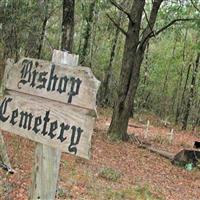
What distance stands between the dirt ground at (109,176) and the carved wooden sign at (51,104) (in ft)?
12.2

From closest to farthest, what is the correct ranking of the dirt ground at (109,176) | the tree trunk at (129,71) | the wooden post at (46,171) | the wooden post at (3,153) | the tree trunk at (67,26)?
the wooden post at (46,171) < the wooden post at (3,153) < the dirt ground at (109,176) < the tree trunk at (67,26) < the tree trunk at (129,71)

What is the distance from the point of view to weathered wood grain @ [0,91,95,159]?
10.5 ft

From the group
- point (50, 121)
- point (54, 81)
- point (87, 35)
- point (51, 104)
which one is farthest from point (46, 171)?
point (87, 35)

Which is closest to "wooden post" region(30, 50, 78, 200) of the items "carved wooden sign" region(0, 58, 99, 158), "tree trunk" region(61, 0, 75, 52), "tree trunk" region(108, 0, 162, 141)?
"carved wooden sign" region(0, 58, 99, 158)

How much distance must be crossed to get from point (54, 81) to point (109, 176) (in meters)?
7.62

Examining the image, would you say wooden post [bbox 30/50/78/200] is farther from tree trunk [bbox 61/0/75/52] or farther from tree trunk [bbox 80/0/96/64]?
tree trunk [bbox 80/0/96/64]

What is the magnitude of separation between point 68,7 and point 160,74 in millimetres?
31972

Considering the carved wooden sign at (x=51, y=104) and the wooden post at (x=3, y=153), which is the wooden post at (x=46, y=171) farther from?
the wooden post at (x=3, y=153)

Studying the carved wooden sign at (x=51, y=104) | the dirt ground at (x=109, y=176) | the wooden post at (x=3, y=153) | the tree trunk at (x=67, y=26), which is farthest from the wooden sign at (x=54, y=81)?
the tree trunk at (x=67, y=26)

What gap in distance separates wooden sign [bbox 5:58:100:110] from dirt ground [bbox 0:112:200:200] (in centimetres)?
379

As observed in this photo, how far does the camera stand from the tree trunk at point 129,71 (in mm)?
17203

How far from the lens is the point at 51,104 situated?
3.38 metres

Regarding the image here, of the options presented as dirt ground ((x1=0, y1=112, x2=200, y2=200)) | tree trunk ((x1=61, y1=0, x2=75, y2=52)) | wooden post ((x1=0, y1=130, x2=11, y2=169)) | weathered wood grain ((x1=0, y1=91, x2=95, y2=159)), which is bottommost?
dirt ground ((x1=0, y1=112, x2=200, y2=200))

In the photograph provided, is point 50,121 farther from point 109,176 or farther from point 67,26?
point 67,26
